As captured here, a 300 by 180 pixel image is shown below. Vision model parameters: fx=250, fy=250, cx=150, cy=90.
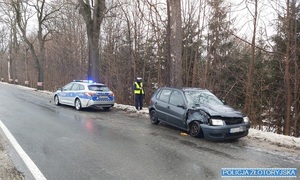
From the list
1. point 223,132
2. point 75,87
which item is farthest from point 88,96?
point 223,132

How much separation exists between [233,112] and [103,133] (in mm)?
4078

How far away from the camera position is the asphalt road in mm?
4754

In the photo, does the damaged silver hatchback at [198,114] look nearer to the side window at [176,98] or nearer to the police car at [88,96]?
the side window at [176,98]

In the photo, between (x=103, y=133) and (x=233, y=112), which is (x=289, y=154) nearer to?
(x=233, y=112)

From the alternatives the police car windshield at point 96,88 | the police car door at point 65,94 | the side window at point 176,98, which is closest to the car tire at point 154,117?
the side window at point 176,98

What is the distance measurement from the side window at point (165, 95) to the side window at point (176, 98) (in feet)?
0.76

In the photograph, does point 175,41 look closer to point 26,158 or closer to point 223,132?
point 223,132

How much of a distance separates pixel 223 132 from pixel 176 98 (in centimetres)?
223

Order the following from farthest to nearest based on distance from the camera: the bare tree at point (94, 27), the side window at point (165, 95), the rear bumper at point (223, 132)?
1. the bare tree at point (94, 27)
2. the side window at point (165, 95)
3. the rear bumper at point (223, 132)

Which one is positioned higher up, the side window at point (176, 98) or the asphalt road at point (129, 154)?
the side window at point (176, 98)

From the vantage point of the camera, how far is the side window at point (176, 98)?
27.8 feet

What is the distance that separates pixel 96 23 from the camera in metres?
18.2

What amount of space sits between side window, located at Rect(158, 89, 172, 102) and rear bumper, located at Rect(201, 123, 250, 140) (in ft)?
7.15

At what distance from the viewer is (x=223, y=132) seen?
6992 millimetres
